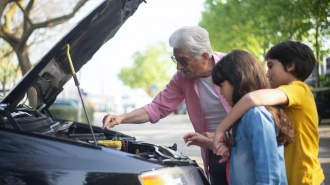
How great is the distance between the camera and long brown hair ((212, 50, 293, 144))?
8.77ft

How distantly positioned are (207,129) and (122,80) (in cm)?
10442

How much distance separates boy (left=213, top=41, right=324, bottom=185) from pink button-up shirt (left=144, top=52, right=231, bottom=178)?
Result: 87 centimetres

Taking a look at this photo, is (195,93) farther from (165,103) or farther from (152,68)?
(152,68)

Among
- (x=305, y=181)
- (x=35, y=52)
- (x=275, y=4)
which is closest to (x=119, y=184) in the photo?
(x=305, y=181)

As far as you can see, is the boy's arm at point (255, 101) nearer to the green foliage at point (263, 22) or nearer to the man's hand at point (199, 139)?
the man's hand at point (199, 139)

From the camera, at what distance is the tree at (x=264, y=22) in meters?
25.0

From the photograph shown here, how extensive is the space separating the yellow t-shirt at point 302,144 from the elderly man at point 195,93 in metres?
0.97

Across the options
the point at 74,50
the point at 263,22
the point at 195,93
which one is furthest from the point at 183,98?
the point at 263,22

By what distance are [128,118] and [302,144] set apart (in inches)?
60.2

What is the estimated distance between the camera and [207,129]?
3.88 m

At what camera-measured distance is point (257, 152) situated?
2.56 metres

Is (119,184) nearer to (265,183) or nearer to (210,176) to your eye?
(265,183)

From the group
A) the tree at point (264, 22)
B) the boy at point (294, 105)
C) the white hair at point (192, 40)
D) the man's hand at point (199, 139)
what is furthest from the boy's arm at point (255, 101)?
the tree at point (264, 22)

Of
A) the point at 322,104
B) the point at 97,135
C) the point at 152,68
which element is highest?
the point at 97,135
